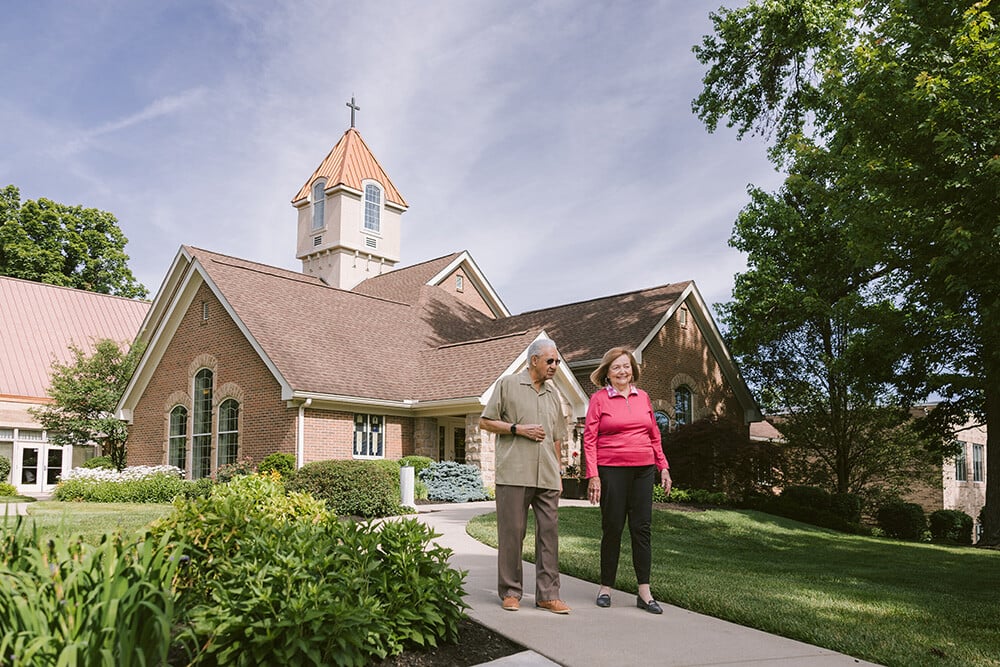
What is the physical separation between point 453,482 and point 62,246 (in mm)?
34529

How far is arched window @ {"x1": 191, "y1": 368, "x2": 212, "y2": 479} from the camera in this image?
20828mm

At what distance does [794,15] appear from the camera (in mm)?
19984

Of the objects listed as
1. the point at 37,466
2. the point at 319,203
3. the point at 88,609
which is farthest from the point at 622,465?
the point at 319,203

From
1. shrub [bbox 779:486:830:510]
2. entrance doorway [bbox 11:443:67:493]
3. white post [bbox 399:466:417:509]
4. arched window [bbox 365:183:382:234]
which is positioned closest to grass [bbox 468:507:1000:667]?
white post [bbox 399:466:417:509]

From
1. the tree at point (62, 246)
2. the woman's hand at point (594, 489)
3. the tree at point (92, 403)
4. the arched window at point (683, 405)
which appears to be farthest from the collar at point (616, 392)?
the tree at point (62, 246)

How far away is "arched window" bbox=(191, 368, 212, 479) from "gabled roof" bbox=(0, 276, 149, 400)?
840cm

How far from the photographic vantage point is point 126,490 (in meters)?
18.3

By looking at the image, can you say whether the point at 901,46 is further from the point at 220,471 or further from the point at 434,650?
the point at 220,471

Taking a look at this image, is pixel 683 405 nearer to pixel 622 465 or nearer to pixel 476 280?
pixel 476 280

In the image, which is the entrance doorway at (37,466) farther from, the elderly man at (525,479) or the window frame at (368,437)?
the elderly man at (525,479)

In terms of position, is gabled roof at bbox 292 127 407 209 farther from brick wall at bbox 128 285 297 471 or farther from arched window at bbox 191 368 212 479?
arched window at bbox 191 368 212 479

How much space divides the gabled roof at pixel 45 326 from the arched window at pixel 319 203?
29.2 feet

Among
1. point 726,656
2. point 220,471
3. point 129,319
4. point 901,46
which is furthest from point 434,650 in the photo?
point 129,319

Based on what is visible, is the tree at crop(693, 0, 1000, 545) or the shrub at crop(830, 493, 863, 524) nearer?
the tree at crop(693, 0, 1000, 545)
